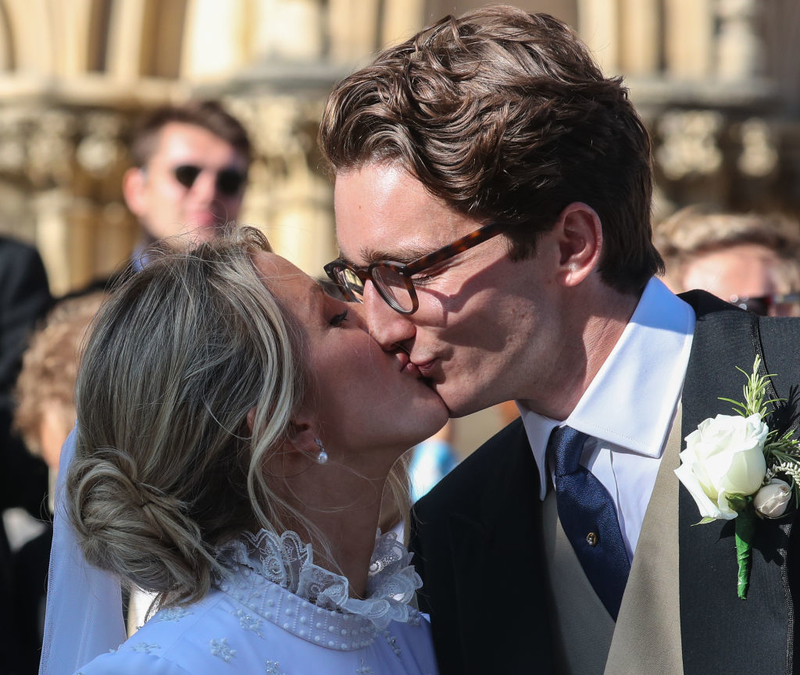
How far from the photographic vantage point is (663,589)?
2137mm

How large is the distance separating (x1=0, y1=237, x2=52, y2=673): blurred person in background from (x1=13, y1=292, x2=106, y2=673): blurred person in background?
59 mm

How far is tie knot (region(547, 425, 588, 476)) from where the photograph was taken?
232cm

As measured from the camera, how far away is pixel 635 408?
2287 mm

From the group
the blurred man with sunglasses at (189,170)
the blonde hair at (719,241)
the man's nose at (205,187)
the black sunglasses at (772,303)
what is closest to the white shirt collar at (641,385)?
the black sunglasses at (772,303)

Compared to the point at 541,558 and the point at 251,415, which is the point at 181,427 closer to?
the point at 251,415

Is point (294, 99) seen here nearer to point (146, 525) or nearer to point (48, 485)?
point (48, 485)

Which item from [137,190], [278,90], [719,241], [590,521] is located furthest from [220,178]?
[590,521]

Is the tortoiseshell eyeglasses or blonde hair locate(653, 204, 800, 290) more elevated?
the tortoiseshell eyeglasses

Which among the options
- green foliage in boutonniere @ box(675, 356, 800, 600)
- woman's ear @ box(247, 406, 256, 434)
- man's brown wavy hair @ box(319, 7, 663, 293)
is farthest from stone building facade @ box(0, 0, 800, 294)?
green foliage in boutonniere @ box(675, 356, 800, 600)

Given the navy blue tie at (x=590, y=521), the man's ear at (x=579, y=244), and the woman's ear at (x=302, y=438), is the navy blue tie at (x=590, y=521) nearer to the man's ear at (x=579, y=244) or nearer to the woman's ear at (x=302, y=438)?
the man's ear at (x=579, y=244)

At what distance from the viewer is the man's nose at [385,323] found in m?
2.34

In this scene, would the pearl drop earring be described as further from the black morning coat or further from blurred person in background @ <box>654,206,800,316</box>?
blurred person in background @ <box>654,206,800,316</box>

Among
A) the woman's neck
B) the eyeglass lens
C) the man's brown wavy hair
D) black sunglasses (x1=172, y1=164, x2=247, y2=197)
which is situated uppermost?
the man's brown wavy hair

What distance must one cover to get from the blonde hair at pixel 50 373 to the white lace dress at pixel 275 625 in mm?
1466
